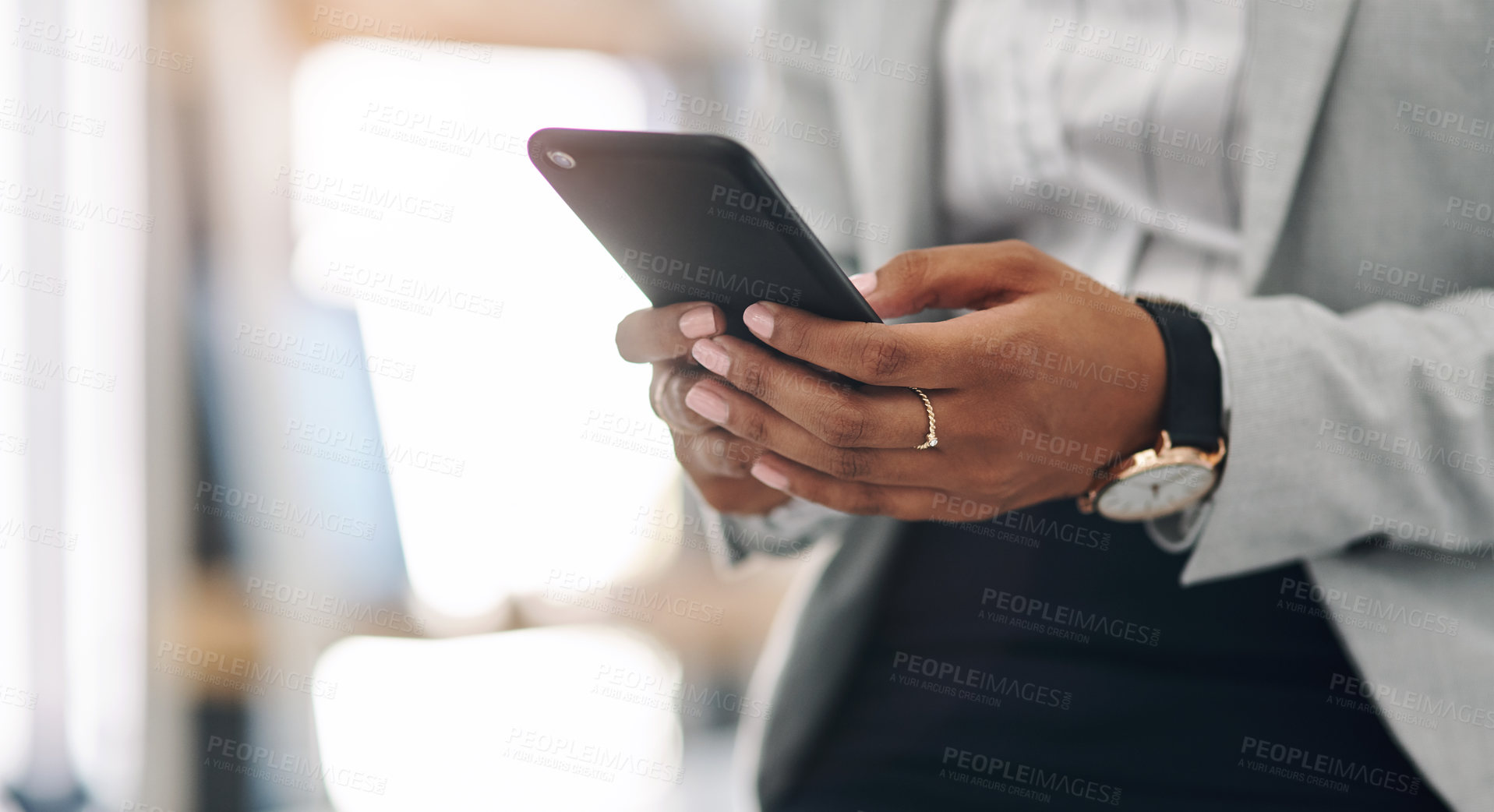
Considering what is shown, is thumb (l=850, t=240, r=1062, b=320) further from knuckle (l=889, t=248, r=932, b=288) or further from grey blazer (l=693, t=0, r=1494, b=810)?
grey blazer (l=693, t=0, r=1494, b=810)

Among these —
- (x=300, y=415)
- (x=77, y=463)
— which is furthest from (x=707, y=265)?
(x=300, y=415)

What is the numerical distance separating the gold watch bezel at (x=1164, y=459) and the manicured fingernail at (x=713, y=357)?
269mm

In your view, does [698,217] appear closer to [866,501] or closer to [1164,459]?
[866,501]

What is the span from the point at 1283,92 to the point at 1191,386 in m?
0.25

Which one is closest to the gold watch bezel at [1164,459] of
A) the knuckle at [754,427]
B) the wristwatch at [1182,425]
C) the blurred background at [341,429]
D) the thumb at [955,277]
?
the wristwatch at [1182,425]

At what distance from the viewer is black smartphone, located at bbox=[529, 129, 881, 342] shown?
0.39 meters

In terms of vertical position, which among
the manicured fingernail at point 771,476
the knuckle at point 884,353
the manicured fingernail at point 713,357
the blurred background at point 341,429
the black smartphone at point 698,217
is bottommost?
the blurred background at point 341,429

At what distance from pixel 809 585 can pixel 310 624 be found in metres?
1.54

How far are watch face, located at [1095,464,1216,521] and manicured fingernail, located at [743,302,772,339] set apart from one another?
10.2 inches

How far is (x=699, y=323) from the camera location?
→ 494 millimetres

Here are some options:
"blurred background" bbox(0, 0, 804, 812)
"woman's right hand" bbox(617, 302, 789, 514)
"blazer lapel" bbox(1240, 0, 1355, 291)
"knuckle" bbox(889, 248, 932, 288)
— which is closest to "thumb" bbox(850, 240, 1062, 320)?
"knuckle" bbox(889, 248, 932, 288)

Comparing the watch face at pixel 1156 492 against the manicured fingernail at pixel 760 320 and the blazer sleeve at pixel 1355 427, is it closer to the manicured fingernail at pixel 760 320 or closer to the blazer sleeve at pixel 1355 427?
the blazer sleeve at pixel 1355 427

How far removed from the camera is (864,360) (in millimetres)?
436

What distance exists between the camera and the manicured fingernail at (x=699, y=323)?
49 centimetres
